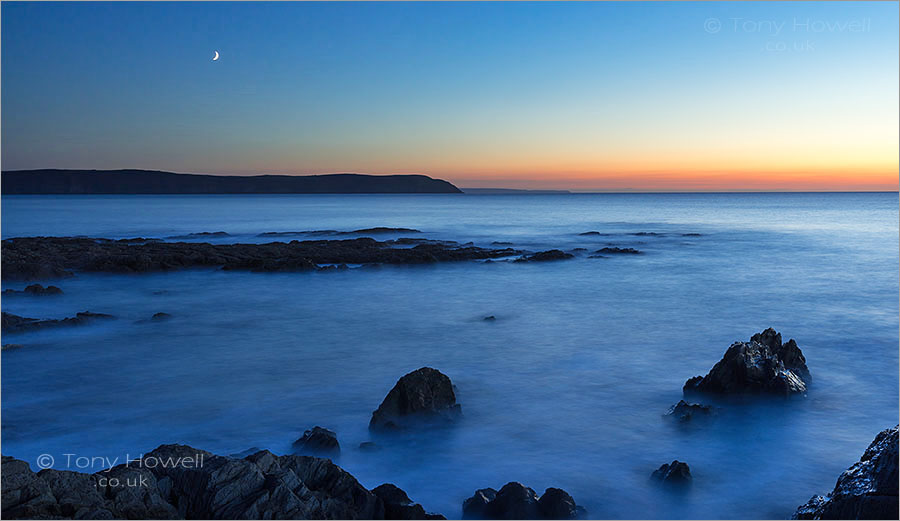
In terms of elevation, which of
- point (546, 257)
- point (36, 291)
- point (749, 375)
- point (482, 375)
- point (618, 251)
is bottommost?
point (482, 375)

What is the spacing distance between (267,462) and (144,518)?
2.90 feet

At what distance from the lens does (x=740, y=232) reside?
39.4 metres

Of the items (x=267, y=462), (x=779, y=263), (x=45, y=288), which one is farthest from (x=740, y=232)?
(x=267, y=462)

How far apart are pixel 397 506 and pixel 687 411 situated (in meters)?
4.26

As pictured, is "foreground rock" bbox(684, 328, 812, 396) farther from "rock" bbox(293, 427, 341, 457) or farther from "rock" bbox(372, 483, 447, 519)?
"rock" bbox(372, 483, 447, 519)

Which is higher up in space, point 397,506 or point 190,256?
point 190,256

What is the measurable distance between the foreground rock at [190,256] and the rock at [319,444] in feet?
42.7

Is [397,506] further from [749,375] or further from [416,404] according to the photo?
[749,375]

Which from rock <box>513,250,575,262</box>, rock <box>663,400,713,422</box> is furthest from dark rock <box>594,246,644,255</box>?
rock <box>663,400,713,422</box>

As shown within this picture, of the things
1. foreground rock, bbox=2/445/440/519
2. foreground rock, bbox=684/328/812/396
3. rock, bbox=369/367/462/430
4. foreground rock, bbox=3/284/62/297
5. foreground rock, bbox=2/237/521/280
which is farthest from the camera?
foreground rock, bbox=2/237/521/280

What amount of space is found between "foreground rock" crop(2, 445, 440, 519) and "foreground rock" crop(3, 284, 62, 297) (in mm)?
12837

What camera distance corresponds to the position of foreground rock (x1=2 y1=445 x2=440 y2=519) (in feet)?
11.1

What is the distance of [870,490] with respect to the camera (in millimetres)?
3873

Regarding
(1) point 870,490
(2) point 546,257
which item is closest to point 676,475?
(1) point 870,490
